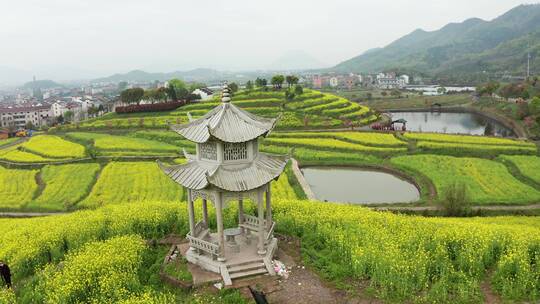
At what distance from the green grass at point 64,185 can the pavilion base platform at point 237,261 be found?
23.6m

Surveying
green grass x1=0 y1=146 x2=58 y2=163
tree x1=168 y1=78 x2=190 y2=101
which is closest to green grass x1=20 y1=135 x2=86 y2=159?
green grass x1=0 y1=146 x2=58 y2=163

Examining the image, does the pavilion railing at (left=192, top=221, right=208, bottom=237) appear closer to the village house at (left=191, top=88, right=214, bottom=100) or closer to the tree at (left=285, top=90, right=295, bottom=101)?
the tree at (left=285, top=90, right=295, bottom=101)

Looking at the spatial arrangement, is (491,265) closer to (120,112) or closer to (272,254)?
(272,254)

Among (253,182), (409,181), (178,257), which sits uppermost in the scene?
(253,182)

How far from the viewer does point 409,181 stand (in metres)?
42.1

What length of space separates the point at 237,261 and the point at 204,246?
1584 mm

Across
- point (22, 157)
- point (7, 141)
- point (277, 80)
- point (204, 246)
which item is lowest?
point (22, 157)

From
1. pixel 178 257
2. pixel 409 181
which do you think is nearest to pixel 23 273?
pixel 178 257

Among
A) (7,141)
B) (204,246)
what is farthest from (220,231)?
(7,141)

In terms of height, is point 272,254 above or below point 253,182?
below

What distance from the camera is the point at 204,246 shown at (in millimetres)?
17156

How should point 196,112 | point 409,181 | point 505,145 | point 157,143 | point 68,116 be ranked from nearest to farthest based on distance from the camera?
point 409,181
point 505,145
point 157,143
point 196,112
point 68,116

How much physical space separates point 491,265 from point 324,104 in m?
73.4

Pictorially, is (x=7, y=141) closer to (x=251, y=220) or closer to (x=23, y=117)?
(x=23, y=117)
